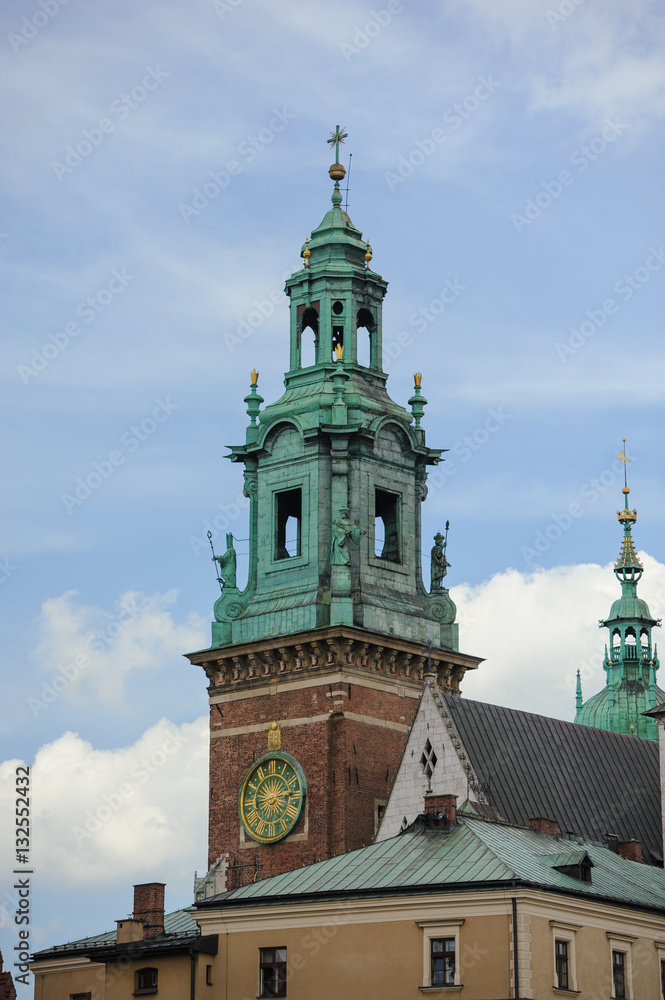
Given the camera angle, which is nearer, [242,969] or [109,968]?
[242,969]

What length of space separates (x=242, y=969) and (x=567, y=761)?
80.8ft

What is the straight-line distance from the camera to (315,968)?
72.0m

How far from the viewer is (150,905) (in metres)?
89.0

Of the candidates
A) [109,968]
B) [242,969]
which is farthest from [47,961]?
[242,969]

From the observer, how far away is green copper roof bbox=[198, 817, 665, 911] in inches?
2808

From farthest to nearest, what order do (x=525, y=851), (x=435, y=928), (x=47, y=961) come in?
1. (x=47, y=961)
2. (x=525, y=851)
3. (x=435, y=928)

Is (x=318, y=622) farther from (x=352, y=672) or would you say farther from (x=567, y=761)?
(x=567, y=761)

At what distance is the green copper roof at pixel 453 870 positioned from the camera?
71312 millimetres

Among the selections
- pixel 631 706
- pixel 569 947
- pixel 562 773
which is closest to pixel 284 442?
pixel 562 773

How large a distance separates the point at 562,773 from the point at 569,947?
22.9m

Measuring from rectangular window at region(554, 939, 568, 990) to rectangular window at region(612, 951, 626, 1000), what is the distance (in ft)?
8.57

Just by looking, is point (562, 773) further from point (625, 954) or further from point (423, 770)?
point (625, 954)

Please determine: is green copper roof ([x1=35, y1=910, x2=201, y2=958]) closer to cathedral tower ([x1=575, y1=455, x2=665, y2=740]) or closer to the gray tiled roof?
the gray tiled roof

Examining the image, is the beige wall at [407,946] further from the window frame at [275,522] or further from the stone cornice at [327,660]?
the window frame at [275,522]
